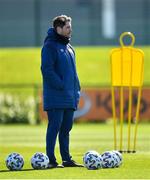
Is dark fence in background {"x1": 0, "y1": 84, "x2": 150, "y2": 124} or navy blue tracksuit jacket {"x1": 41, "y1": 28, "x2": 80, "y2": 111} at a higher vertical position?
navy blue tracksuit jacket {"x1": 41, "y1": 28, "x2": 80, "y2": 111}

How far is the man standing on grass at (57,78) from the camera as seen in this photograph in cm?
1241

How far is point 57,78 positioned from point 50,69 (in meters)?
0.16

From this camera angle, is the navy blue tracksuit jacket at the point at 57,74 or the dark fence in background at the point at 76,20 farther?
the dark fence in background at the point at 76,20

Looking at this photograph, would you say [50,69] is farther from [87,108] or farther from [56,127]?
[87,108]

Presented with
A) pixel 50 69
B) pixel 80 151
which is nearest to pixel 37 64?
pixel 80 151

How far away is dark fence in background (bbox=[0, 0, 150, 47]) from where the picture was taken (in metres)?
37.0

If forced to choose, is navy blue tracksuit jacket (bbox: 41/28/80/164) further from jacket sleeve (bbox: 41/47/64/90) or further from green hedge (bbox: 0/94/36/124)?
green hedge (bbox: 0/94/36/124)

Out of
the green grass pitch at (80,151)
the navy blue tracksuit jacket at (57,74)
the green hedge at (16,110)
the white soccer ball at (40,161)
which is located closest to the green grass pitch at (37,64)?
the green hedge at (16,110)

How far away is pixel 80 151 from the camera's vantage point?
16.4 metres

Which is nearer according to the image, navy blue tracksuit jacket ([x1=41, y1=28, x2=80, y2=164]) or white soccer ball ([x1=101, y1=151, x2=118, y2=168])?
white soccer ball ([x1=101, y1=151, x2=118, y2=168])

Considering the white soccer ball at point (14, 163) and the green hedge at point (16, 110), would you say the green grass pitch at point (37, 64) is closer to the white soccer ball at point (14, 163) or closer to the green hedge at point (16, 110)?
the green hedge at point (16, 110)

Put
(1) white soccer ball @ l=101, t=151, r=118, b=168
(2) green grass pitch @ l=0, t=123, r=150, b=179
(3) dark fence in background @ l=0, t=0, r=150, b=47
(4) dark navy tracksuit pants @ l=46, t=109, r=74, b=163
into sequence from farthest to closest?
(3) dark fence in background @ l=0, t=0, r=150, b=47 < (4) dark navy tracksuit pants @ l=46, t=109, r=74, b=163 < (1) white soccer ball @ l=101, t=151, r=118, b=168 < (2) green grass pitch @ l=0, t=123, r=150, b=179

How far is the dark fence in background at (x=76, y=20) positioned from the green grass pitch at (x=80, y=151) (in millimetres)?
8450

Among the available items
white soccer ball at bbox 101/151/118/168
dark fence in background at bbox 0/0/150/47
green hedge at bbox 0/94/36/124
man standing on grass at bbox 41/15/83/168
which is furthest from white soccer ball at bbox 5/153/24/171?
dark fence in background at bbox 0/0/150/47
